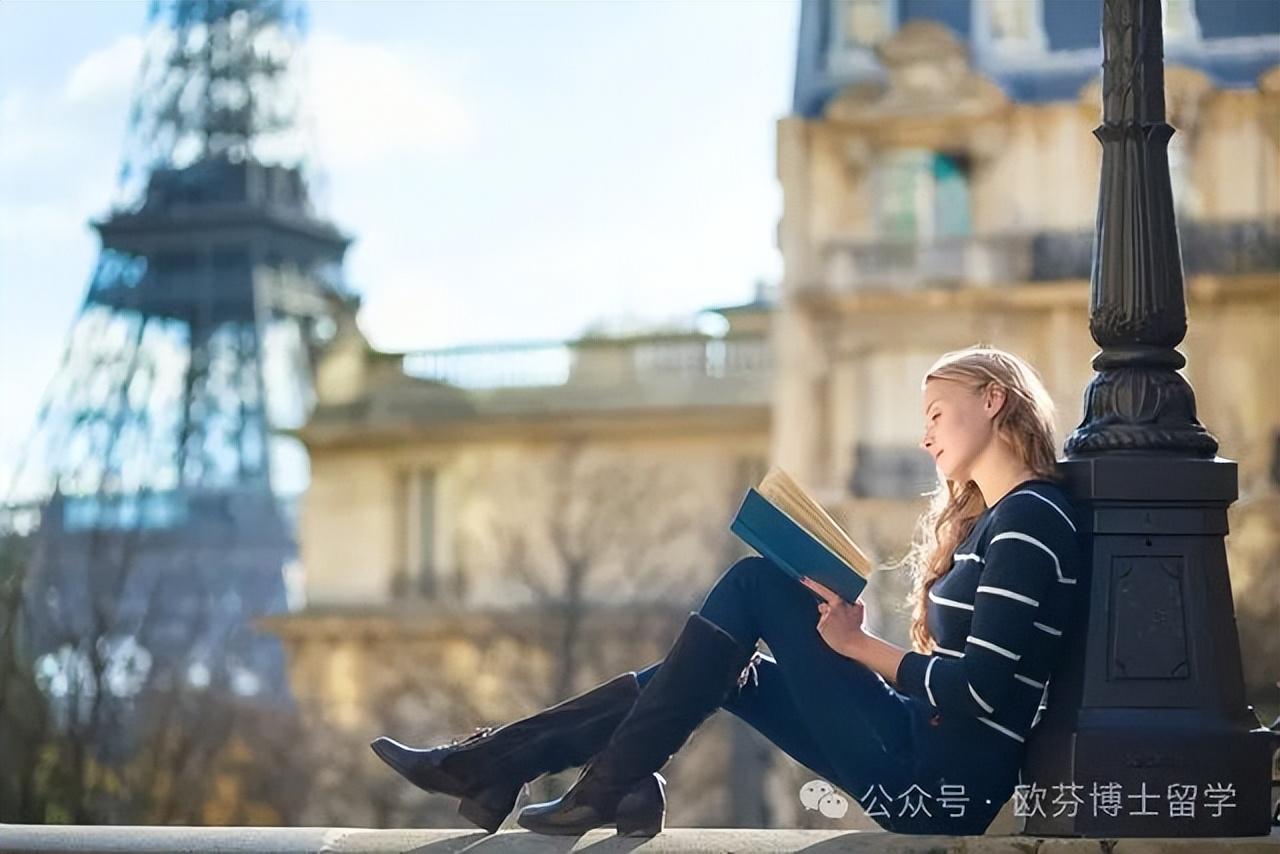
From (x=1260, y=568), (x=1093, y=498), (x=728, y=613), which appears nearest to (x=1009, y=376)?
(x=1093, y=498)

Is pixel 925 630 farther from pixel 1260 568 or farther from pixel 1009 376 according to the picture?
pixel 1260 568

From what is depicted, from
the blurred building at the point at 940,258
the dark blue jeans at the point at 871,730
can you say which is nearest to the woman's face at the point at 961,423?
the dark blue jeans at the point at 871,730

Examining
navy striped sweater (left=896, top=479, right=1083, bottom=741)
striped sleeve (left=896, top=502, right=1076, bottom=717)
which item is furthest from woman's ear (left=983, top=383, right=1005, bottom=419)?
striped sleeve (left=896, top=502, right=1076, bottom=717)

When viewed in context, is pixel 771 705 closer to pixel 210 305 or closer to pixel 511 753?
pixel 511 753

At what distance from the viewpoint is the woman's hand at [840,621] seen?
6.05m

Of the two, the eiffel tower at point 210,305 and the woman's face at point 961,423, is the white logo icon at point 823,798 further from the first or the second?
the eiffel tower at point 210,305

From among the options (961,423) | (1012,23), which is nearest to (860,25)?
(1012,23)

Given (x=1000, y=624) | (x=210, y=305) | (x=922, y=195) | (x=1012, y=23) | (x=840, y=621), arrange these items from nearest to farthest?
(x=1000, y=624) < (x=840, y=621) < (x=922, y=195) < (x=1012, y=23) < (x=210, y=305)

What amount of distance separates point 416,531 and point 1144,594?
3321 centimetres

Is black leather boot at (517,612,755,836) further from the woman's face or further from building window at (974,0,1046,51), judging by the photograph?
building window at (974,0,1046,51)

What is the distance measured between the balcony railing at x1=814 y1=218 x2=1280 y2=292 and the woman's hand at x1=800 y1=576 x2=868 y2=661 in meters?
24.4

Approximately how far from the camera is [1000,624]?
19.5ft

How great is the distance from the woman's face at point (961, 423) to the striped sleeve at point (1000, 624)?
9.5 inches

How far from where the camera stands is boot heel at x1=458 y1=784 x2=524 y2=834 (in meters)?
6.25
